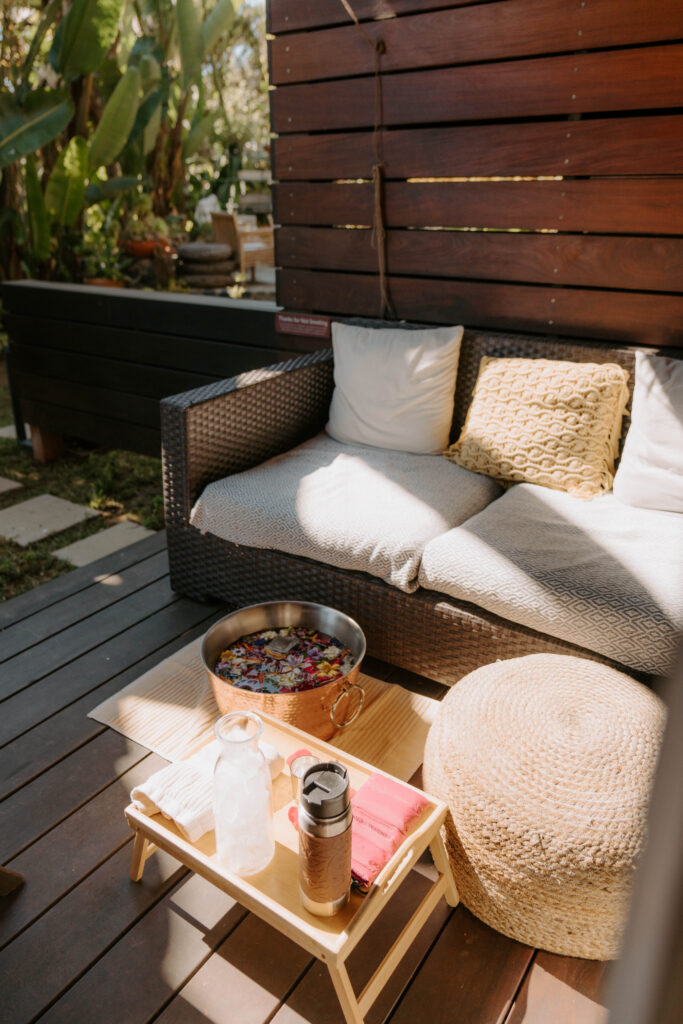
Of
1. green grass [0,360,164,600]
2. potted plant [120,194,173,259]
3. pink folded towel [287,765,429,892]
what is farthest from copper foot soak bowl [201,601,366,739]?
potted plant [120,194,173,259]

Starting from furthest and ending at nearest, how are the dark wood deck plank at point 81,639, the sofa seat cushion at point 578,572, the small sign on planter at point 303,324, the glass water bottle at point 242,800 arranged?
the small sign on planter at point 303,324 < the dark wood deck plank at point 81,639 < the sofa seat cushion at point 578,572 < the glass water bottle at point 242,800

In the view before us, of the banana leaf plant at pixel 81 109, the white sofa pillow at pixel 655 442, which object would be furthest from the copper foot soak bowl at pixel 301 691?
the banana leaf plant at pixel 81 109

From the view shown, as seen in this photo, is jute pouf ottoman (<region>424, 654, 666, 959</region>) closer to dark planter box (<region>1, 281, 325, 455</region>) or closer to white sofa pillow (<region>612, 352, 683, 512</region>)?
white sofa pillow (<region>612, 352, 683, 512</region>)

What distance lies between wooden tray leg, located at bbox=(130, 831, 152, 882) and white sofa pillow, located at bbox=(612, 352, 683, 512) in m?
1.52

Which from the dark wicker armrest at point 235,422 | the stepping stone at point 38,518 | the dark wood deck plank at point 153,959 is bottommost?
the dark wood deck plank at point 153,959

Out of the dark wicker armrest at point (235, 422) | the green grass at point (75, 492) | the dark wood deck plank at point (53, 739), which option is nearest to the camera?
the dark wood deck plank at point (53, 739)

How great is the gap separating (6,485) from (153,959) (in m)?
2.87

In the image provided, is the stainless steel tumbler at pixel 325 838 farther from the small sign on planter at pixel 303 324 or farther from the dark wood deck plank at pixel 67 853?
the small sign on planter at pixel 303 324

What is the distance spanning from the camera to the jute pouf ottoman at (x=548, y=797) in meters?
1.24

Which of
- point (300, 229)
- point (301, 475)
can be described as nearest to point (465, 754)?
point (301, 475)

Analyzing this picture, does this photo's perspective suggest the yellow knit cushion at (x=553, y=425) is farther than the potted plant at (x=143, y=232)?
No

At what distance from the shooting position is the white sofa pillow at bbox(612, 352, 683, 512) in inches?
80.1

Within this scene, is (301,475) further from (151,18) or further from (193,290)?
(151,18)

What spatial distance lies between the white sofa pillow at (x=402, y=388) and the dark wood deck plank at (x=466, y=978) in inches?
58.6
